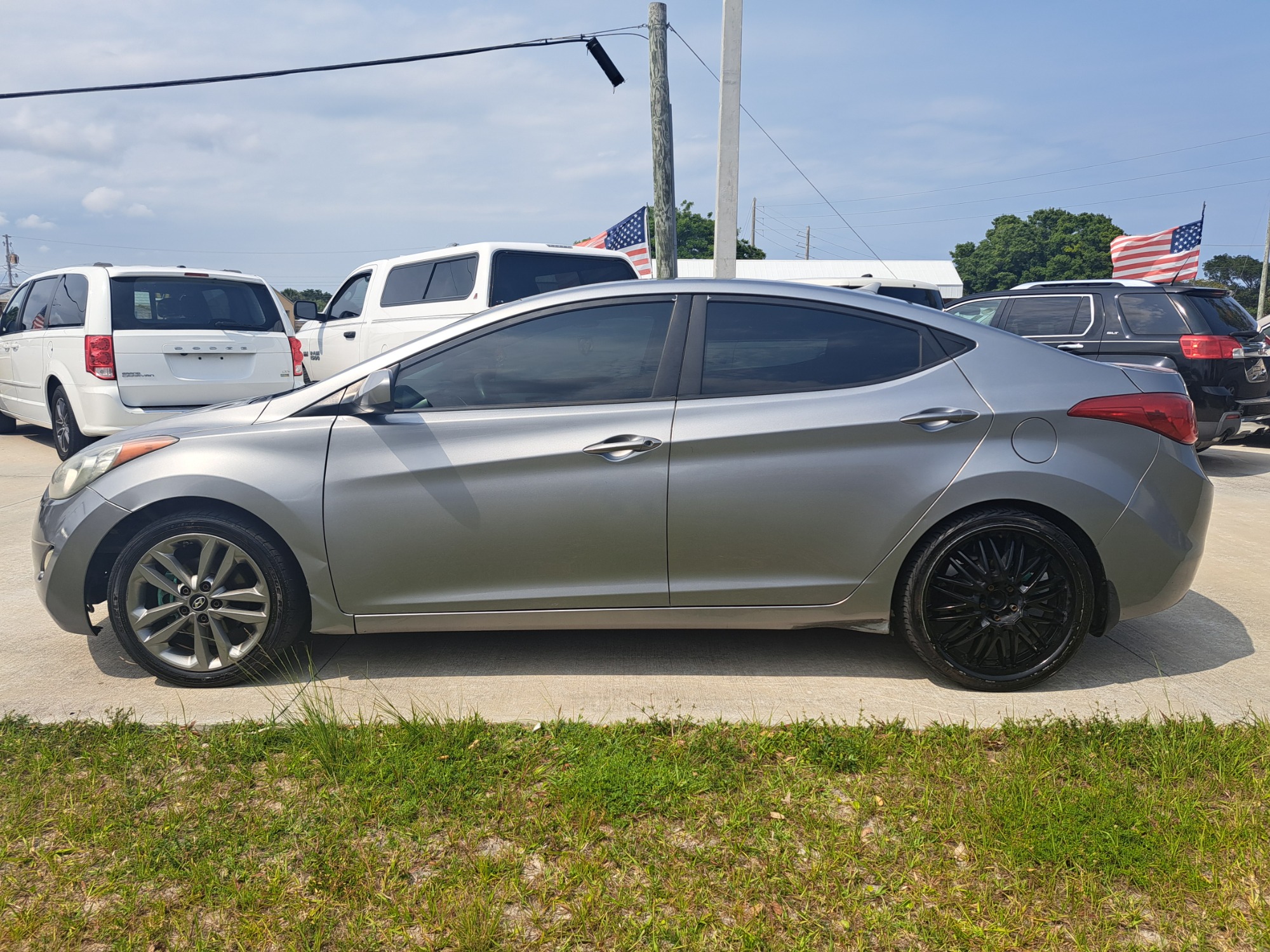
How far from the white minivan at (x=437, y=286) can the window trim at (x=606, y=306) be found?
183 inches

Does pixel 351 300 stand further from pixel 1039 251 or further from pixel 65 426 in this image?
pixel 1039 251

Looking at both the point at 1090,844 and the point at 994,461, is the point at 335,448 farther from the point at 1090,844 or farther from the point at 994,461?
the point at 1090,844

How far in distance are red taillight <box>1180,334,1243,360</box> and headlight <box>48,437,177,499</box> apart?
8970mm

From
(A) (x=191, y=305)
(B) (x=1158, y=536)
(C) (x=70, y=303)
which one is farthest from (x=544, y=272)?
(B) (x=1158, y=536)

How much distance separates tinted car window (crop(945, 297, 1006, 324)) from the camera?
34.1 feet

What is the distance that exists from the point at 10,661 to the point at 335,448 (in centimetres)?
185

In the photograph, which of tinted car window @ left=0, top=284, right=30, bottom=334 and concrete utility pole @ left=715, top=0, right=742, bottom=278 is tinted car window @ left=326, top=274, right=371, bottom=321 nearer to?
tinted car window @ left=0, top=284, right=30, bottom=334

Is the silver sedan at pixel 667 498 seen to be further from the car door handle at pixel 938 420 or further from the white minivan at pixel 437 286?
the white minivan at pixel 437 286

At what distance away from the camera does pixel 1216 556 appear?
5887 millimetres

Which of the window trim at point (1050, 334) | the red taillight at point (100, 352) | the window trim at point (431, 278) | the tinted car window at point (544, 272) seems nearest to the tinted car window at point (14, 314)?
the red taillight at point (100, 352)

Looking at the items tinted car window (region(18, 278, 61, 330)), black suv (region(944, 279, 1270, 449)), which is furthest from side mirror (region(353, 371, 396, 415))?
tinted car window (region(18, 278, 61, 330))

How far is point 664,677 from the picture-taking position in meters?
3.87

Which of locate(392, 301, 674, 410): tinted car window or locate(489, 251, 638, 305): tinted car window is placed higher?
locate(489, 251, 638, 305): tinted car window

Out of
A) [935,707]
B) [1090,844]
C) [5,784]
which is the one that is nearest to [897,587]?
[935,707]
